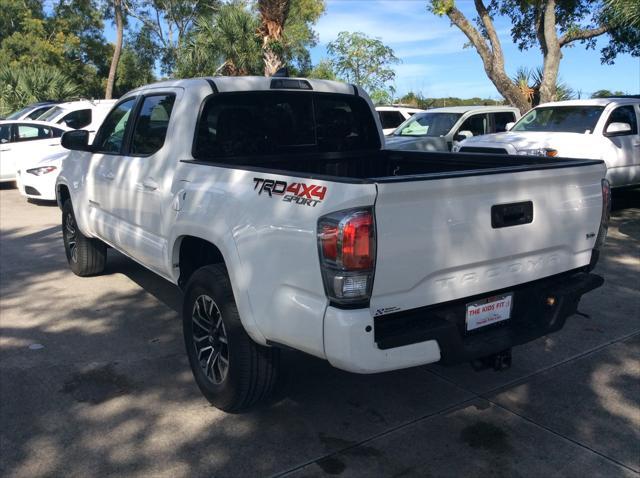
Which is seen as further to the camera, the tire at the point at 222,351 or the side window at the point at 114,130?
the side window at the point at 114,130

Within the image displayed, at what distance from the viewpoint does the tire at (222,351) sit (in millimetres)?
3531

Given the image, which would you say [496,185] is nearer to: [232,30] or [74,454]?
[74,454]

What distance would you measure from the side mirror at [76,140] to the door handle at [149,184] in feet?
4.72

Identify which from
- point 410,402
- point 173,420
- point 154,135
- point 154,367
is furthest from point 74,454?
point 154,135

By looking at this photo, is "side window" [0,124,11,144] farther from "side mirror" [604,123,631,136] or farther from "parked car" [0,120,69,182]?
"side mirror" [604,123,631,136]

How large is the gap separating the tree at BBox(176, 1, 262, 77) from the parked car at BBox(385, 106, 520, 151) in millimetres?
13469

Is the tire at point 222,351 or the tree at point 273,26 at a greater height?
the tree at point 273,26

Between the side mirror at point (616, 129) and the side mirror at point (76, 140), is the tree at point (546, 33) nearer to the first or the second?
the side mirror at point (616, 129)

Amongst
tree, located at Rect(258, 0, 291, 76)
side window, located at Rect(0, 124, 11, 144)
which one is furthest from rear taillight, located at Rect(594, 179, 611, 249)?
tree, located at Rect(258, 0, 291, 76)

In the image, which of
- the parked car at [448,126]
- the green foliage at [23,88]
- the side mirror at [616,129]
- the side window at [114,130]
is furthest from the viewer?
the green foliage at [23,88]

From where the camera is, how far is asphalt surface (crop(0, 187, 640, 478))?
10.8ft

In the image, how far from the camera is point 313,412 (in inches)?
152

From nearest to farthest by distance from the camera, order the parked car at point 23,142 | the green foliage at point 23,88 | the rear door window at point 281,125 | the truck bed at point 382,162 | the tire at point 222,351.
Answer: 1. the tire at point 222,351
2. the truck bed at point 382,162
3. the rear door window at point 281,125
4. the parked car at point 23,142
5. the green foliage at point 23,88

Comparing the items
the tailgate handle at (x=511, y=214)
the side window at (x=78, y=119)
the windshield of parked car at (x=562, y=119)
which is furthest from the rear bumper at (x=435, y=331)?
the side window at (x=78, y=119)
